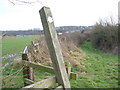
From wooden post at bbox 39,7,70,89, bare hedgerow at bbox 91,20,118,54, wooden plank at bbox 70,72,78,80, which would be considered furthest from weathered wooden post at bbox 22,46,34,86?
bare hedgerow at bbox 91,20,118,54

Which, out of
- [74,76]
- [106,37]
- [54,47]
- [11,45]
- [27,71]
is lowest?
[106,37]

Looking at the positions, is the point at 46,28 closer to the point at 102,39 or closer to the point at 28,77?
the point at 28,77

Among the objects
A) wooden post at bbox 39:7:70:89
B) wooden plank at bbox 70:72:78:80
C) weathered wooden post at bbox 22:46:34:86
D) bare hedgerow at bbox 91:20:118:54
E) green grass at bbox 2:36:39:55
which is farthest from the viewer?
bare hedgerow at bbox 91:20:118:54

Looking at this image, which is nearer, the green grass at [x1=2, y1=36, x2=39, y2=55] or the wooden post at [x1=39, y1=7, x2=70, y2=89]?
the wooden post at [x1=39, y1=7, x2=70, y2=89]

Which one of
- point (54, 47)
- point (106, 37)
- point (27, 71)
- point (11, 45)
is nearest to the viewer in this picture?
point (54, 47)

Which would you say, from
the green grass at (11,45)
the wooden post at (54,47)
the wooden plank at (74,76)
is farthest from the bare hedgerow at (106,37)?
the wooden post at (54,47)

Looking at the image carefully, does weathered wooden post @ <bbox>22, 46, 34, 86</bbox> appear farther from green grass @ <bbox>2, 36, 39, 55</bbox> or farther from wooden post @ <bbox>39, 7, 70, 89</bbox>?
wooden post @ <bbox>39, 7, 70, 89</bbox>

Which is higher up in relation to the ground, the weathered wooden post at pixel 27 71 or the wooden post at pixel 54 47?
the wooden post at pixel 54 47

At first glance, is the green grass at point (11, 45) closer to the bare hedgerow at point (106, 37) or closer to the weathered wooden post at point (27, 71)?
the weathered wooden post at point (27, 71)

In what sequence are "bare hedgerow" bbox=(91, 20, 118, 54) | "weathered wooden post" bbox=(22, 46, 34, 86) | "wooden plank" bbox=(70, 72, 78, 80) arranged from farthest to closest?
"bare hedgerow" bbox=(91, 20, 118, 54) → "weathered wooden post" bbox=(22, 46, 34, 86) → "wooden plank" bbox=(70, 72, 78, 80)

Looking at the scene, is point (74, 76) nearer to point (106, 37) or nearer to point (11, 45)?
point (11, 45)

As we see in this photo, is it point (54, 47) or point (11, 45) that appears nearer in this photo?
point (54, 47)

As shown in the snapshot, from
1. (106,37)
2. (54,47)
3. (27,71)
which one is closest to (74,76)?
(54,47)

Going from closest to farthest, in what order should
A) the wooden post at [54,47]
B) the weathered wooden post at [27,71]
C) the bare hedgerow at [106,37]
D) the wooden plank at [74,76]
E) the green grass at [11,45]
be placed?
the wooden post at [54,47]
the wooden plank at [74,76]
the green grass at [11,45]
the weathered wooden post at [27,71]
the bare hedgerow at [106,37]
